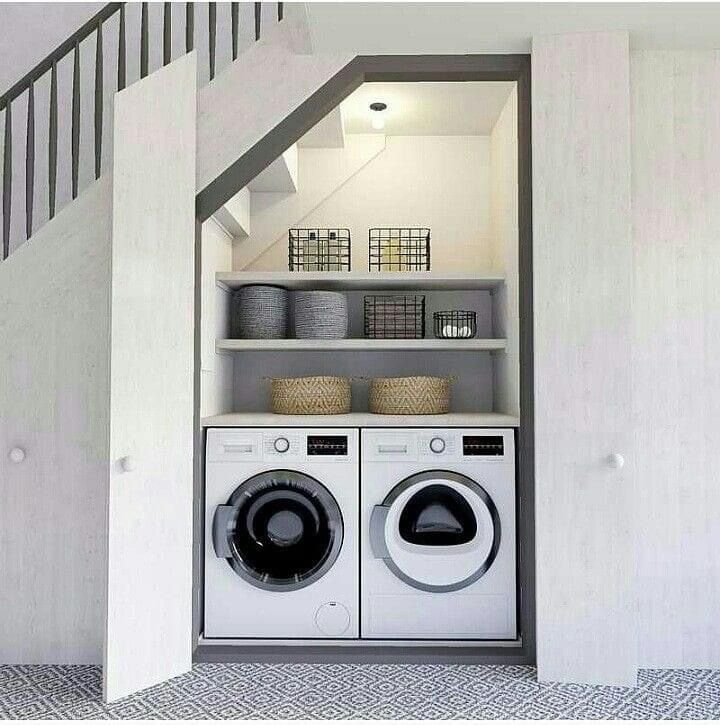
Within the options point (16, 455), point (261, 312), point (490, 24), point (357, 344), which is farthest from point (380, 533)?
point (490, 24)

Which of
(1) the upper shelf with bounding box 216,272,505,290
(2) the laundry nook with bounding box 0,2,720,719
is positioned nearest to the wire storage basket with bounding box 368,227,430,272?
(1) the upper shelf with bounding box 216,272,505,290

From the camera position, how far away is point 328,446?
120 inches

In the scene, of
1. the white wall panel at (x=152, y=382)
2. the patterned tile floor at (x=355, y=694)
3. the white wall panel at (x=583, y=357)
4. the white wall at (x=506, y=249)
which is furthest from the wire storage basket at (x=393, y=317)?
the patterned tile floor at (x=355, y=694)

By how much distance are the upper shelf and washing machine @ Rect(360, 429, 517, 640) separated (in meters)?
0.73

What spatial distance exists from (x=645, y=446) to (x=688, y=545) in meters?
0.41

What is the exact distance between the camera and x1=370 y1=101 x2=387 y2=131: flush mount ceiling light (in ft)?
11.7

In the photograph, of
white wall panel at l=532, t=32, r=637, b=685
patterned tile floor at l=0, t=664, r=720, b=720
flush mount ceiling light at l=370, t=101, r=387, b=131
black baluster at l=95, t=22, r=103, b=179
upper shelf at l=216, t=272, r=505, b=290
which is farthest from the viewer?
flush mount ceiling light at l=370, t=101, r=387, b=131

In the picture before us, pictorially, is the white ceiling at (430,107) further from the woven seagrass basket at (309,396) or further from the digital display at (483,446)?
the digital display at (483,446)

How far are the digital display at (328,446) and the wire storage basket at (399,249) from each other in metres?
1.11

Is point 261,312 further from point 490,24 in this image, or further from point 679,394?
point 679,394

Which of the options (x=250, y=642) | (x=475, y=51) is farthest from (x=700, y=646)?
(x=475, y=51)

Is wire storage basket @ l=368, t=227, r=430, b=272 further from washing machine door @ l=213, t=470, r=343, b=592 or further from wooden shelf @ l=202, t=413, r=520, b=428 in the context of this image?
washing machine door @ l=213, t=470, r=343, b=592

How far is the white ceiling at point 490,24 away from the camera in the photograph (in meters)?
2.56

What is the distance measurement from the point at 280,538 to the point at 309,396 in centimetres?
64
